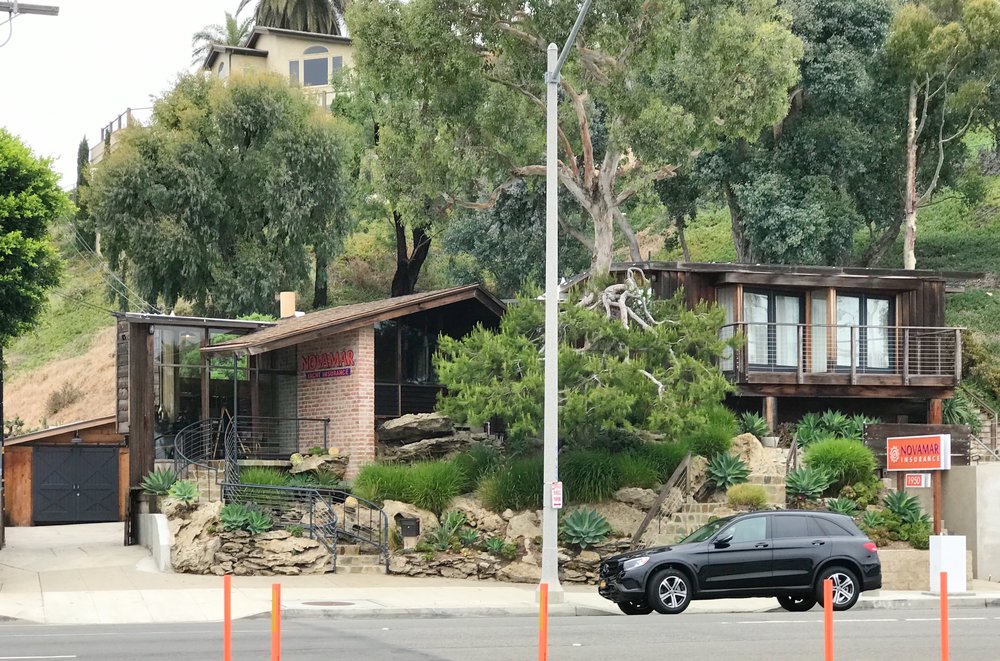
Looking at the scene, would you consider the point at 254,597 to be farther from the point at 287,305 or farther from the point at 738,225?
the point at 738,225

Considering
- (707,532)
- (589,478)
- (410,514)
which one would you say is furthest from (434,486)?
(707,532)

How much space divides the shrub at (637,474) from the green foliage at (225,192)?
85.7 ft

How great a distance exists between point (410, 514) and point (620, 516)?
164 inches

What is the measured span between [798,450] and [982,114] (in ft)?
75.8

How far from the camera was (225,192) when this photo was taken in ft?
172

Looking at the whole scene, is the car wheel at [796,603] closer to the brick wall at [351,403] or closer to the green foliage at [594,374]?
the green foliage at [594,374]

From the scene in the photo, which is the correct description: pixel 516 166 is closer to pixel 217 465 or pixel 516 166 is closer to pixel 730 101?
pixel 730 101

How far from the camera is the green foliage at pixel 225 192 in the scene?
5012cm

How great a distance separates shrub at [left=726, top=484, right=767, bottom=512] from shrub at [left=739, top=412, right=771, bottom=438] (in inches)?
180

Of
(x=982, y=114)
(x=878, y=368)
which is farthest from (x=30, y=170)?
(x=982, y=114)

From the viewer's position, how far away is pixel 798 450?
30859mm

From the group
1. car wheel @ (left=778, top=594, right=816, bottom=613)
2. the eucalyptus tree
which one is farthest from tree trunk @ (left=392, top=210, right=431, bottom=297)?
car wheel @ (left=778, top=594, right=816, bottom=613)

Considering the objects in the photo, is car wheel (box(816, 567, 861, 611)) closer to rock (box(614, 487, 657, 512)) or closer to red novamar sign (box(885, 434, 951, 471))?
rock (box(614, 487, 657, 512))

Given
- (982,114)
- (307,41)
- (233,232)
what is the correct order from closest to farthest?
(982,114) < (233,232) < (307,41)
